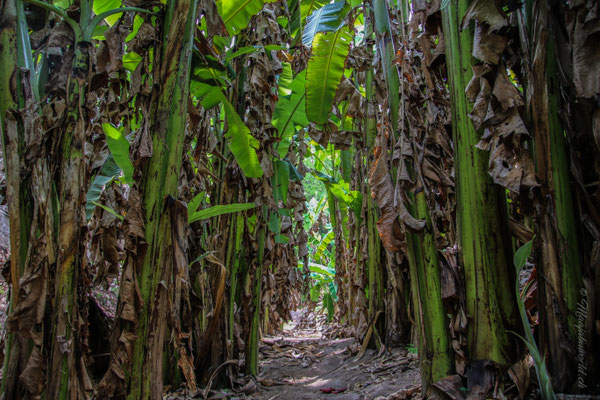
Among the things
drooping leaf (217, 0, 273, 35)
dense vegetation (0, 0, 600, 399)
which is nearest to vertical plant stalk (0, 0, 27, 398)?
dense vegetation (0, 0, 600, 399)

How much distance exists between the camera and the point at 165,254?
1280 millimetres

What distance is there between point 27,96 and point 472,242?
1.46 meters

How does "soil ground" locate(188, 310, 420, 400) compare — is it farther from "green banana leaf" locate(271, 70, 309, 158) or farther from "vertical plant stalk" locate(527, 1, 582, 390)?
"green banana leaf" locate(271, 70, 309, 158)

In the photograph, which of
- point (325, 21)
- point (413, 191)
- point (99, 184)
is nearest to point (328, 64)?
point (325, 21)

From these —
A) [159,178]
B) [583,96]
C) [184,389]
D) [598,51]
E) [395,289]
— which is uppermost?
[598,51]

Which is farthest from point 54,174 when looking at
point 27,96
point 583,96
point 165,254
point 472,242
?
point 583,96

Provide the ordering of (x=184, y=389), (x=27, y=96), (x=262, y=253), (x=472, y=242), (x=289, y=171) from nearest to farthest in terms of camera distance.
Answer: (x=27, y=96) → (x=472, y=242) → (x=184, y=389) → (x=262, y=253) → (x=289, y=171)

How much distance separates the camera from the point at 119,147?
136 cm

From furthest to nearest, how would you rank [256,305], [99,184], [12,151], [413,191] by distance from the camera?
1. [256,305]
2. [99,184]
3. [413,191]
4. [12,151]

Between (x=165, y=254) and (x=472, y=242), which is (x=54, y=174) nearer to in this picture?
(x=165, y=254)

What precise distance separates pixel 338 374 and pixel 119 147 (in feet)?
7.15

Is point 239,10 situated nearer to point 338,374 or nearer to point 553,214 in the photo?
point 553,214

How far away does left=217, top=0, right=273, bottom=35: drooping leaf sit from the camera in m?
2.14

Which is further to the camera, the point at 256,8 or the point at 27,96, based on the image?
the point at 256,8
